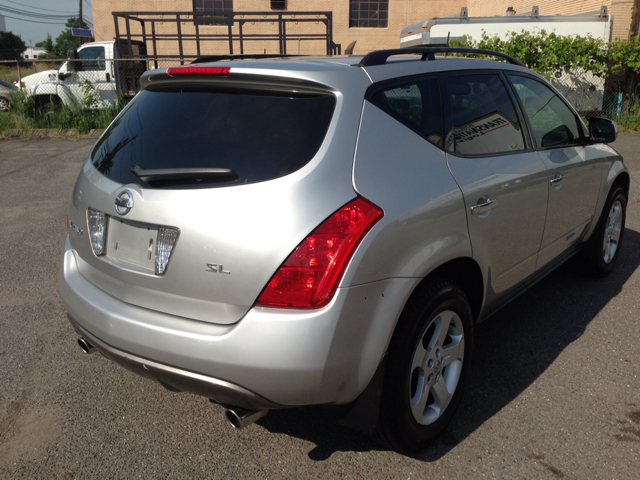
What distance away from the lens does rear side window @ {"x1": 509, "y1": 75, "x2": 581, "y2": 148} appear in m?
3.59

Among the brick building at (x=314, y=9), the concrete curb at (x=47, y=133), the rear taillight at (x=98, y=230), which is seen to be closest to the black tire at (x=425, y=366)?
the rear taillight at (x=98, y=230)

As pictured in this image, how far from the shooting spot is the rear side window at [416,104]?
2502mm

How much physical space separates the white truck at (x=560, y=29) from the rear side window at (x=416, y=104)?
12360 mm

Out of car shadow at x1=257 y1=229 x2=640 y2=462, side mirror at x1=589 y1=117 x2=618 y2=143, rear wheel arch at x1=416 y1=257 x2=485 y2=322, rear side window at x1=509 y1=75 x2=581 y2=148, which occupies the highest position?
rear side window at x1=509 y1=75 x2=581 y2=148

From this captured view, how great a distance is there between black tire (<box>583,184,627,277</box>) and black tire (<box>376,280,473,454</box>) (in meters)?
2.23

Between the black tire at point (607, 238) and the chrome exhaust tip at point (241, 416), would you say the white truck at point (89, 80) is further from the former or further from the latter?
the chrome exhaust tip at point (241, 416)

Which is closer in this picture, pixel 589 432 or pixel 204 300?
pixel 204 300

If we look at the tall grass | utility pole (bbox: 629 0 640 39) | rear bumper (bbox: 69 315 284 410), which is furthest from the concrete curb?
utility pole (bbox: 629 0 640 39)

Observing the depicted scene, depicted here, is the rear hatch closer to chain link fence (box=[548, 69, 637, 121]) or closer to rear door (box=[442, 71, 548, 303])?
rear door (box=[442, 71, 548, 303])

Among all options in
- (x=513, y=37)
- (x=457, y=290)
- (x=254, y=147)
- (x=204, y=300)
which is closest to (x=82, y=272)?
(x=204, y=300)

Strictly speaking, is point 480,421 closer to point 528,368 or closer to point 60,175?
point 528,368

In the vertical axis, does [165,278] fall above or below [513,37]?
below

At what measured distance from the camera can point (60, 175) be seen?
368 inches

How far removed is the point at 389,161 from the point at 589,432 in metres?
1.72
